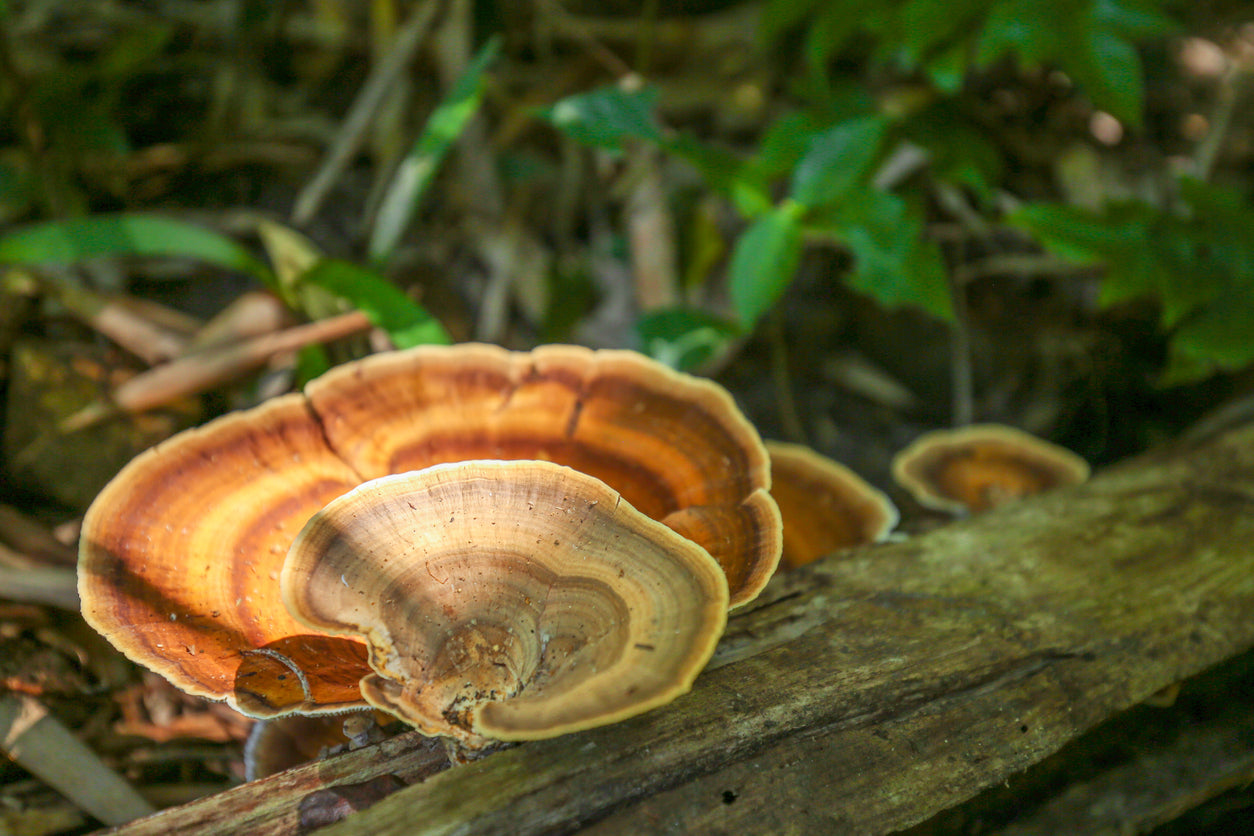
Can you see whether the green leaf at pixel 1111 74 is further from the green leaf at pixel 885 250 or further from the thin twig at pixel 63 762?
the thin twig at pixel 63 762

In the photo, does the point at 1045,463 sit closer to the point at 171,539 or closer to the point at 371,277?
the point at 371,277

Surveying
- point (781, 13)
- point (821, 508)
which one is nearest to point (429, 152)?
point (781, 13)

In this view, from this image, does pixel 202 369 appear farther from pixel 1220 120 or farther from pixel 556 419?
pixel 1220 120

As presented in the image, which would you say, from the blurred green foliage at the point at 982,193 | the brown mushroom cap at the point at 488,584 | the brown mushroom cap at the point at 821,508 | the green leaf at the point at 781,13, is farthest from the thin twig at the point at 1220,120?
the brown mushroom cap at the point at 488,584

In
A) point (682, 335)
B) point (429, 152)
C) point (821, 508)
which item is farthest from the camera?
point (682, 335)

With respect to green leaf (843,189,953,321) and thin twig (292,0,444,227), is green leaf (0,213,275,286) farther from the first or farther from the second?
green leaf (843,189,953,321)

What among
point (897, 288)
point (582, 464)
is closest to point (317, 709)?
point (582, 464)
